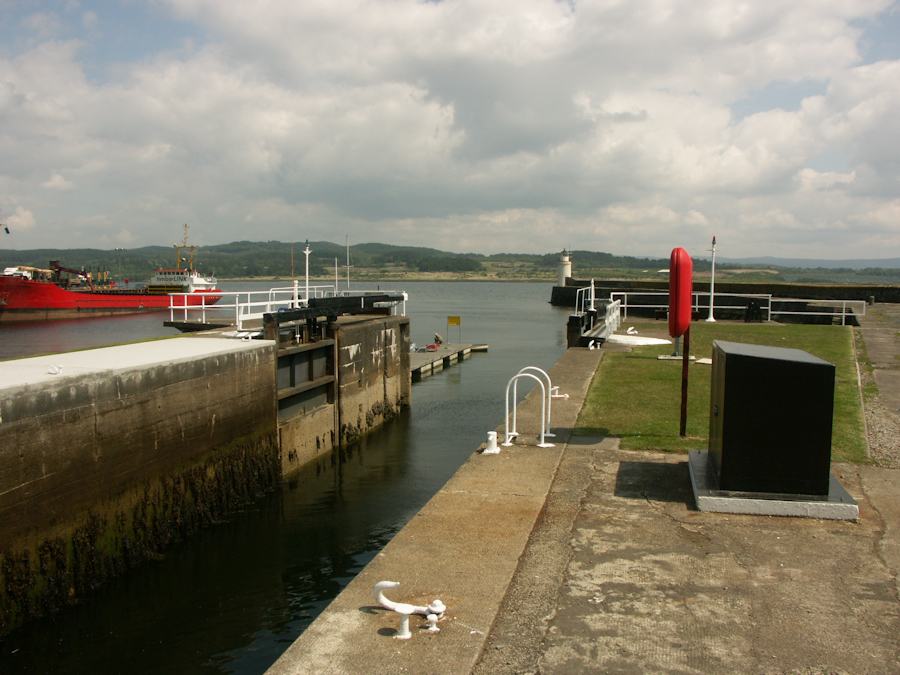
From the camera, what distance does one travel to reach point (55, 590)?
761 cm

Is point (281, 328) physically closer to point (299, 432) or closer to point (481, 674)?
point (299, 432)

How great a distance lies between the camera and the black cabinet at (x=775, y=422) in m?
5.93

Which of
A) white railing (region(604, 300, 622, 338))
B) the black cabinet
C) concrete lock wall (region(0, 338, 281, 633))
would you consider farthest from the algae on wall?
white railing (region(604, 300, 622, 338))

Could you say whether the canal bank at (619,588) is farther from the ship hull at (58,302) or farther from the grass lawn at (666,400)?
the ship hull at (58,302)

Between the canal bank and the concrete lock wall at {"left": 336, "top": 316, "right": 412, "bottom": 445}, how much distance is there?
895 centimetres

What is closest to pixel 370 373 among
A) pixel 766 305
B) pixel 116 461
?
pixel 116 461

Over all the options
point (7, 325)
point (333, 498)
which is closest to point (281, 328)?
point (333, 498)

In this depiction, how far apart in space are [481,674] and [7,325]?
62.6 m

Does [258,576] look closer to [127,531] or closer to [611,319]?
[127,531]

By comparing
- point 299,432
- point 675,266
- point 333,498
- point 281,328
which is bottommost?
point 333,498

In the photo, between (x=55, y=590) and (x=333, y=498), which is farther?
(x=333, y=498)

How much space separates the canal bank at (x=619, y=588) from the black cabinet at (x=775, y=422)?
409 mm

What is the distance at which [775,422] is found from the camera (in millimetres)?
6043

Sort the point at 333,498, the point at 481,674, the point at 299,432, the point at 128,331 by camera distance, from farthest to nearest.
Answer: the point at 128,331 → the point at 299,432 → the point at 333,498 → the point at 481,674
